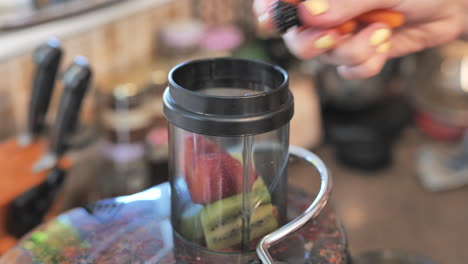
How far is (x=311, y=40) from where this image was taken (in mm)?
464

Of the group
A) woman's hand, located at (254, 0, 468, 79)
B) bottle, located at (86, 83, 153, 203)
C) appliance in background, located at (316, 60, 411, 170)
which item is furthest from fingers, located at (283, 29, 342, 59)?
appliance in background, located at (316, 60, 411, 170)

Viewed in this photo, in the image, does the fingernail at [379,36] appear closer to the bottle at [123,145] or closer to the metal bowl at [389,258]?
the metal bowl at [389,258]

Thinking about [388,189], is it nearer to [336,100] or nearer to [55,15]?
[336,100]

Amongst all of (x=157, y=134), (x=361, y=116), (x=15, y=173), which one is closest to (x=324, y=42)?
(x=15, y=173)

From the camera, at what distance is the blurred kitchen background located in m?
0.94

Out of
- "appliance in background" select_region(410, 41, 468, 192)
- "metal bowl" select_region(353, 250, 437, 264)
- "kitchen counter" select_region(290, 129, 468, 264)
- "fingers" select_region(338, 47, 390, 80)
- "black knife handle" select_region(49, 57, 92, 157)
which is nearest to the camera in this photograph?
"fingers" select_region(338, 47, 390, 80)

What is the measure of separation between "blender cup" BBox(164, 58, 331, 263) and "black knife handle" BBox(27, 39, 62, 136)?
12.0 inches

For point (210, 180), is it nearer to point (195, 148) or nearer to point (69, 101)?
point (195, 148)

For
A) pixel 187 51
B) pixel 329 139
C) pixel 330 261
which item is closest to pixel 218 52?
pixel 187 51

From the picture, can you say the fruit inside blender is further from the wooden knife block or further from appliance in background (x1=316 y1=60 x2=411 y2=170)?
appliance in background (x1=316 y1=60 x2=411 y2=170)

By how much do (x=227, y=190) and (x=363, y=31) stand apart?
204mm

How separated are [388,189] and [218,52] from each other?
55 cm

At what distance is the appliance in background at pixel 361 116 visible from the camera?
1279mm

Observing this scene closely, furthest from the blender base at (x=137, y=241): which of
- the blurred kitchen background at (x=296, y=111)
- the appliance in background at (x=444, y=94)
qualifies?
the appliance in background at (x=444, y=94)
